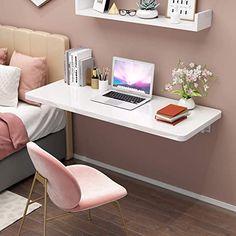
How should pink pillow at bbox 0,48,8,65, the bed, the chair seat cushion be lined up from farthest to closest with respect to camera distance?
pink pillow at bbox 0,48,8,65, the bed, the chair seat cushion

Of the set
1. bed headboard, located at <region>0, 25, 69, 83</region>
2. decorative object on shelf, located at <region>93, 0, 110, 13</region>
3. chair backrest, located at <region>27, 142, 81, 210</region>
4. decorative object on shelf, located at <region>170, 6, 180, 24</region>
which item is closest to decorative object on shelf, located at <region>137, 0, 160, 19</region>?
decorative object on shelf, located at <region>170, 6, 180, 24</region>

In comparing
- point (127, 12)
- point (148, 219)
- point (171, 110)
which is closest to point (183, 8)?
point (127, 12)

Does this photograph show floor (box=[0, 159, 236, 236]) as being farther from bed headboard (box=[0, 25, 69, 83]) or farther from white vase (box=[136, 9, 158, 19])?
white vase (box=[136, 9, 158, 19])

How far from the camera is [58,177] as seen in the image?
8.52ft

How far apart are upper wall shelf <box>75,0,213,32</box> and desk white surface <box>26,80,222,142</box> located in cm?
52

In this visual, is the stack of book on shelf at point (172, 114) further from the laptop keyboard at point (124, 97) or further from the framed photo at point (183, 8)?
the framed photo at point (183, 8)

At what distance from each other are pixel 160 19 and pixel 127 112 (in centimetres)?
63

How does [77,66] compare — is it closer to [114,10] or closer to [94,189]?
[114,10]

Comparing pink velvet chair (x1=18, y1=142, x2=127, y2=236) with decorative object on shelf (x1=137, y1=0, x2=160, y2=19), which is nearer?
pink velvet chair (x1=18, y1=142, x2=127, y2=236)

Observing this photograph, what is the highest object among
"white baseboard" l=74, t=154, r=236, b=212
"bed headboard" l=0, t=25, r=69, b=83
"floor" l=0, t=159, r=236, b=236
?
"bed headboard" l=0, t=25, r=69, b=83

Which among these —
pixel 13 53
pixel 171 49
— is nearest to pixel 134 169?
pixel 171 49

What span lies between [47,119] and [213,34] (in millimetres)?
1365

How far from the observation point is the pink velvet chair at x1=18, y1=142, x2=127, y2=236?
258 centimetres

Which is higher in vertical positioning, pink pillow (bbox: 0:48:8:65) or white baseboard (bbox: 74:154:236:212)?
pink pillow (bbox: 0:48:8:65)
